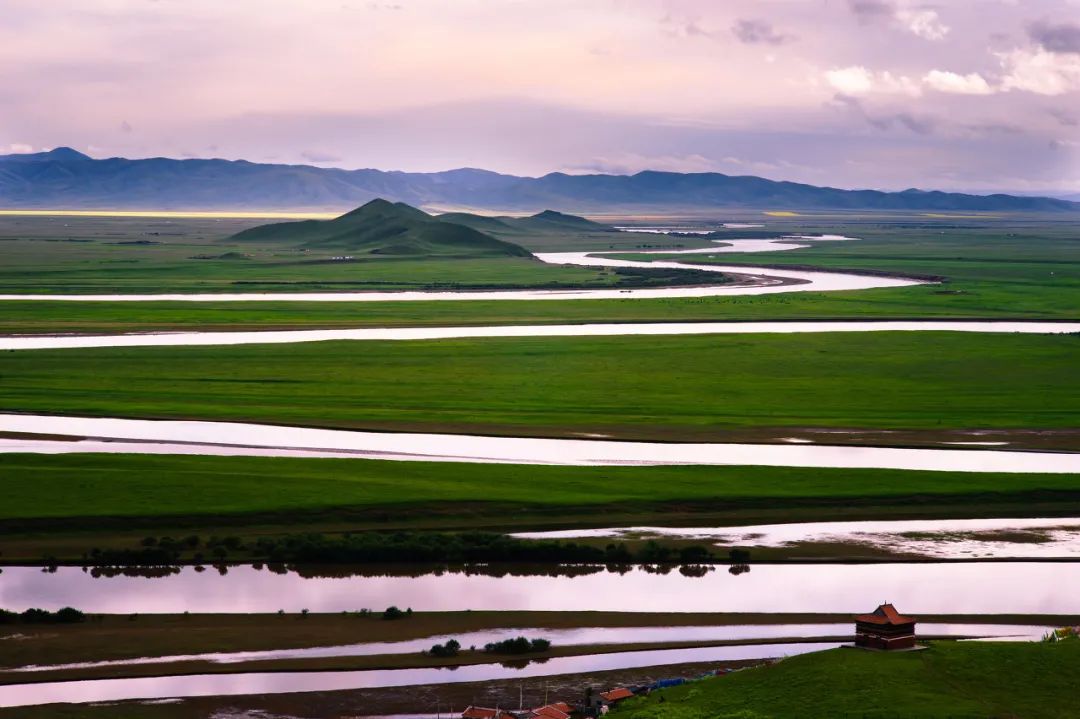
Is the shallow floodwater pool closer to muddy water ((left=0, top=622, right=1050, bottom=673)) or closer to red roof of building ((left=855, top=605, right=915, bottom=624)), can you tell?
muddy water ((left=0, top=622, right=1050, bottom=673))

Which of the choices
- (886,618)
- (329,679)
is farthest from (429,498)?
(886,618)

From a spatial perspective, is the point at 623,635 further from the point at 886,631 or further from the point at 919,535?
the point at 919,535

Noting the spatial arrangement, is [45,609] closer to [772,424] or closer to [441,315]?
[772,424]

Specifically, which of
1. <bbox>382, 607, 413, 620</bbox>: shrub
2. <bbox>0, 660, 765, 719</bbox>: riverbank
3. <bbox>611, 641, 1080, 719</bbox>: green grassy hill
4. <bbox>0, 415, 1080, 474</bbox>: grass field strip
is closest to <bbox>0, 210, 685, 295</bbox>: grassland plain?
<bbox>0, 415, 1080, 474</bbox>: grass field strip

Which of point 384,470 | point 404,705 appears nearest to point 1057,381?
point 384,470

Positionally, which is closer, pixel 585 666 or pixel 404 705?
pixel 404 705

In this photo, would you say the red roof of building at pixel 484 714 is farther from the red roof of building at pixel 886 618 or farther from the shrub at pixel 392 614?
the red roof of building at pixel 886 618
